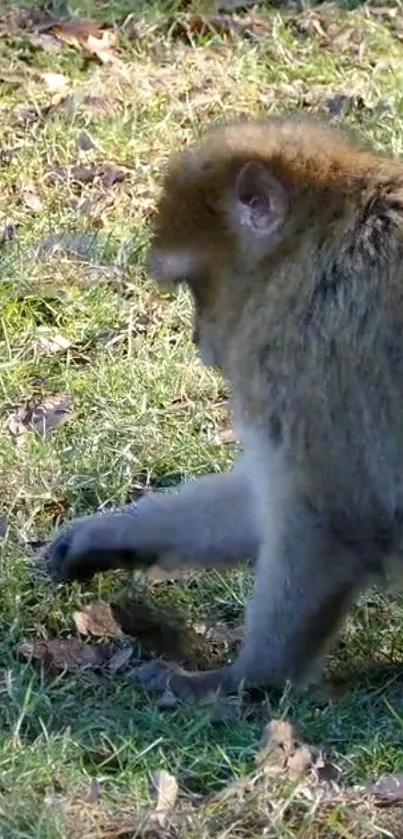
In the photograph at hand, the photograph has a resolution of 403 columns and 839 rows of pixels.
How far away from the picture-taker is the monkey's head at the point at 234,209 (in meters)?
3.98

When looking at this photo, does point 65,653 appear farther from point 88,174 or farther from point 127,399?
point 88,174

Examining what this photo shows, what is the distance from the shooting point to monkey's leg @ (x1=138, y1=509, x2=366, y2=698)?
13.1 ft

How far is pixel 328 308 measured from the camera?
3.93 metres

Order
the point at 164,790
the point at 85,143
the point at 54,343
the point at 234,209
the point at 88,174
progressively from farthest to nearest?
the point at 85,143 < the point at 88,174 < the point at 54,343 < the point at 234,209 < the point at 164,790

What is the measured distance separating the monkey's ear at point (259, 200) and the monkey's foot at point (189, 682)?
41.7 inches

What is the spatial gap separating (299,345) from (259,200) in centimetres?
35

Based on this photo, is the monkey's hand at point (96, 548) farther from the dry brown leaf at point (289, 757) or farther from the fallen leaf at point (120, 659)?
the dry brown leaf at point (289, 757)

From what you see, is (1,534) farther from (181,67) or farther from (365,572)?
(181,67)

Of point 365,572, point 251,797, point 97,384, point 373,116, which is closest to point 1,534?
point 97,384

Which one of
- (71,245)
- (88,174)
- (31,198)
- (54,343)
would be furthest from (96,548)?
(88,174)

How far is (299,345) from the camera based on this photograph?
3941 mm

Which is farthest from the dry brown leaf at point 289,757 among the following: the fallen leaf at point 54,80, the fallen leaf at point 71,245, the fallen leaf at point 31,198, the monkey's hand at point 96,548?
the fallen leaf at point 54,80

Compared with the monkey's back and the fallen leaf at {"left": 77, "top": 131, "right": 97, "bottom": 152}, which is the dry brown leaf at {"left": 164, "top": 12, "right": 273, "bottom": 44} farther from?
the monkey's back

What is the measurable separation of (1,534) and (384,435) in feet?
5.26
